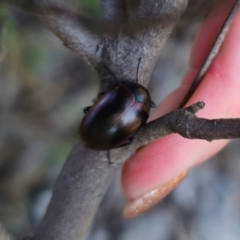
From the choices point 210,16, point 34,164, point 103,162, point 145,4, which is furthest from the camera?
point 34,164

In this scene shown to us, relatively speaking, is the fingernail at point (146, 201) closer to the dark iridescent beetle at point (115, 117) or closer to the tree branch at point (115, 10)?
the dark iridescent beetle at point (115, 117)

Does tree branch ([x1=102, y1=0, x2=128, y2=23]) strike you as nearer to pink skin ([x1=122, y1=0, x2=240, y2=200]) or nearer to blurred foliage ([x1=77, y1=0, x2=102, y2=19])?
blurred foliage ([x1=77, y1=0, x2=102, y2=19])

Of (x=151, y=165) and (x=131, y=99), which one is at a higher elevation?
(x=131, y=99)

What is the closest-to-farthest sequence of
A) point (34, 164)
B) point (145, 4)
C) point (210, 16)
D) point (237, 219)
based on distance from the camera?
point (145, 4) → point (210, 16) → point (34, 164) → point (237, 219)

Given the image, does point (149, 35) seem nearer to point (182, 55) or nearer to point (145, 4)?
point (145, 4)

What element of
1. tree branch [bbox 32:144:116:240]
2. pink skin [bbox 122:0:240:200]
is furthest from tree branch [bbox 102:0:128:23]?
pink skin [bbox 122:0:240:200]

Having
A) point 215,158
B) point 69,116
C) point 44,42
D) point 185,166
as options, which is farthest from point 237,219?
point 44,42
